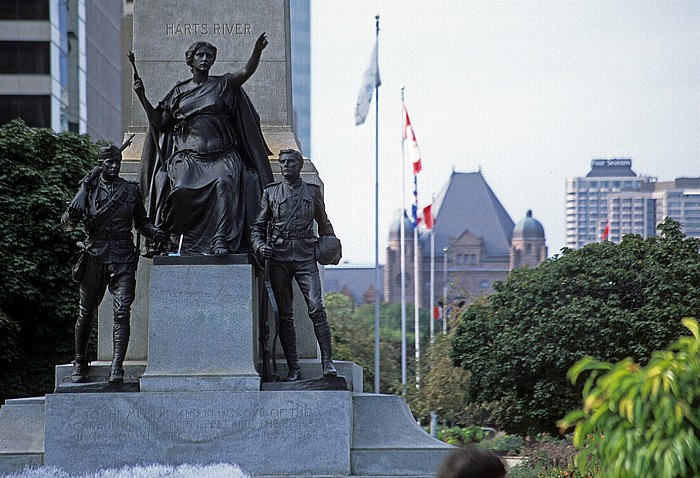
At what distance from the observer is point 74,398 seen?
49.7ft

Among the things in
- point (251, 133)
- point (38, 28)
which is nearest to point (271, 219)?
point (251, 133)

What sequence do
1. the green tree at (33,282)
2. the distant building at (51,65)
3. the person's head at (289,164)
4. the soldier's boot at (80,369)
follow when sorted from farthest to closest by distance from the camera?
the distant building at (51,65) < the green tree at (33,282) < the soldier's boot at (80,369) < the person's head at (289,164)

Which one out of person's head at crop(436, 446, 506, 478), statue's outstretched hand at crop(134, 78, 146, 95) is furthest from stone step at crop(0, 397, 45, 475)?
person's head at crop(436, 446, 506, 478)

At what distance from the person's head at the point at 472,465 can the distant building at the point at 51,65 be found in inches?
2171

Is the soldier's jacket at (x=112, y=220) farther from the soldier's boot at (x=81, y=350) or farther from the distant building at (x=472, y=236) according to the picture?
the distant building at (x=472, y=236)

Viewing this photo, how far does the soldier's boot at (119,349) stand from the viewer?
51.4ft

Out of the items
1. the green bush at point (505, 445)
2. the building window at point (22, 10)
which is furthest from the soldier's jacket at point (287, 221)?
the building window at point (22, 10)

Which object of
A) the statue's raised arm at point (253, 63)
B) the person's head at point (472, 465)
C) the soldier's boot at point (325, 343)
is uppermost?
the statue's raised arm at point (253, 63)

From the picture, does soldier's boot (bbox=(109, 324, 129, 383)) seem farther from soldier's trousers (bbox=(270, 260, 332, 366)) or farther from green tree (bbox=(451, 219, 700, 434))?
green tree (bbox=(451, 219, 700, 434))

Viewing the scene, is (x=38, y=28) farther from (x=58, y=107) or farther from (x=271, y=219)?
(x=271, y=219)

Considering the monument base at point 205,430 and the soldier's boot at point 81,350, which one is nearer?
the monument base at point 205,430

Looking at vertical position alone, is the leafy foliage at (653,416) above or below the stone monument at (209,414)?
above

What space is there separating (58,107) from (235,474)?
163ft

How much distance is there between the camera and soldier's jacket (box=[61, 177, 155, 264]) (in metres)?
15.7
